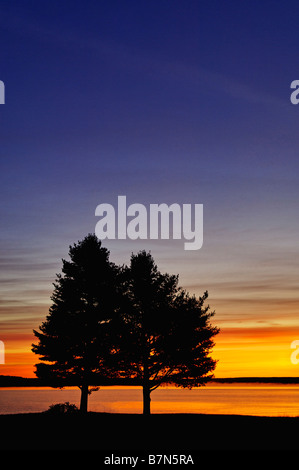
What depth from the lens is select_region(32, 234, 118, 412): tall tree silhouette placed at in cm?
3434

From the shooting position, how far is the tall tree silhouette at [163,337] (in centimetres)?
3338

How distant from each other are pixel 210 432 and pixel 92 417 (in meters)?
8.42

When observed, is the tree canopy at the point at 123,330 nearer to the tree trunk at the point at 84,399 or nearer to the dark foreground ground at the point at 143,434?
the tree trunk at the point at 84,399

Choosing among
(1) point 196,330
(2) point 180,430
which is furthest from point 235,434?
(1) point 196,330

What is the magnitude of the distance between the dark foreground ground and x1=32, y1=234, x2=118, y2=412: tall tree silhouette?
570 centimetres

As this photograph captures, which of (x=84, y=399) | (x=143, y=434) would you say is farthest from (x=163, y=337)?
(x=143, y=434)

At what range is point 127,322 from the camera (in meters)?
34.5

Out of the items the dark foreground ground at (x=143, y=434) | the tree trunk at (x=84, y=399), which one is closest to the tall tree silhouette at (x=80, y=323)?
the tree trunk at (x=84, y=399)

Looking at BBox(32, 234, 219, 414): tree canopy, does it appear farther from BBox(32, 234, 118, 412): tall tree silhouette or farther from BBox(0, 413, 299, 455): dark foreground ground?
BBox(0, 413, 299, 455): dark foreground ground

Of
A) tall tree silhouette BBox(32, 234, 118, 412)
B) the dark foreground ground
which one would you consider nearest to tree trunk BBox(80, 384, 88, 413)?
tall tree silhouette BBox(32, 234, 118, 412)

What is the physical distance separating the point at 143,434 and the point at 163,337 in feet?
38.2

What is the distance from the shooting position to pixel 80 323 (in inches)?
1368
